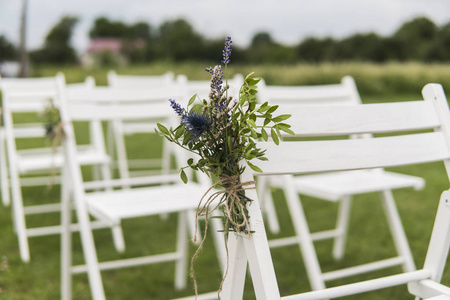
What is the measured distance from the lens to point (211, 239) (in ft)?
12.4

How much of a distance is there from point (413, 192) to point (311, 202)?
3.49 ft

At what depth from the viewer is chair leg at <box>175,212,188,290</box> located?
2.66 m

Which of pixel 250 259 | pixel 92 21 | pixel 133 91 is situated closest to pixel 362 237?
pixel 133 91

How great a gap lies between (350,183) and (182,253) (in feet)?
3.19

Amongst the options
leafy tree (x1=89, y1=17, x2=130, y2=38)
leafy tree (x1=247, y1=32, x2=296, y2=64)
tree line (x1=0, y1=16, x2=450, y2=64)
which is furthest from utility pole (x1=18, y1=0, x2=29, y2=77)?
leafy tree (x1=89, y1=17, x2=130, y2=38)

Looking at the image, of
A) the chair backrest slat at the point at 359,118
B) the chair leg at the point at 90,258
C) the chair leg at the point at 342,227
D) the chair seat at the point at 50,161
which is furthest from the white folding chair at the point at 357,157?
the chair seat at the point at 50,161

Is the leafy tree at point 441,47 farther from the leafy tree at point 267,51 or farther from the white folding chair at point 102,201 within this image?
the white folding chair at point 102,201

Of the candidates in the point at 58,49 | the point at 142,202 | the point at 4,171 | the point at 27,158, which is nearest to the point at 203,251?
the point at 142,202

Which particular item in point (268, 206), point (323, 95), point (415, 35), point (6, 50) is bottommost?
point (268, 206)

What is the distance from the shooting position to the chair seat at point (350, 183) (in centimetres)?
263

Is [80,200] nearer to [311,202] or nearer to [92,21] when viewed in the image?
[311,202]

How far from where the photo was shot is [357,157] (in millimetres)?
1389

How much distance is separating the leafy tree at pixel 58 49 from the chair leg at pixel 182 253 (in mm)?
22244

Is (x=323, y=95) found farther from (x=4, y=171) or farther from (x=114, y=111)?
(x=4, y=171)
